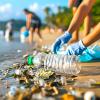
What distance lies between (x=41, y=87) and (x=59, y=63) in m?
1.58

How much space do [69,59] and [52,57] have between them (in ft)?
1.32

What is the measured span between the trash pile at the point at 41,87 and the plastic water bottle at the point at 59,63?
0.33ft

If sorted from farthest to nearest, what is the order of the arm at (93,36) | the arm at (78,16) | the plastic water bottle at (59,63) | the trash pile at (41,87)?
the arm at (78,16) → the plastic water bottle at (59,63) → the arm at (93,36) → the trash pile at (41,87)

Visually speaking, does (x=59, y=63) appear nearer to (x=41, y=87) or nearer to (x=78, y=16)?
(x=78, y=16)

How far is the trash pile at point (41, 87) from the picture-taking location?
3.16 m

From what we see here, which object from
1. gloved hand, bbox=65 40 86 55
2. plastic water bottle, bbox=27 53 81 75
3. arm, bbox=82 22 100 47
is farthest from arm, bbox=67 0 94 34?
arm, bbox=82 22 100 47

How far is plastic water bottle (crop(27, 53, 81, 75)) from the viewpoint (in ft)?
16.5

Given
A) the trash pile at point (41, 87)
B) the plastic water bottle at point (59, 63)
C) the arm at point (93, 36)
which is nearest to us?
the trash pile at point (41, 87)

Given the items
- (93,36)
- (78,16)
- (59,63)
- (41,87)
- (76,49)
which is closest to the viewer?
(41,87)

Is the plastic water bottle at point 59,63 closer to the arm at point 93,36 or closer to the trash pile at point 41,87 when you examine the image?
the trash pile at point 41,87

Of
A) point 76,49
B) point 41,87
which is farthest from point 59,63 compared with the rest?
point 41,87

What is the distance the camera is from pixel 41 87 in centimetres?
373

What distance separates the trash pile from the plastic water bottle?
100mm

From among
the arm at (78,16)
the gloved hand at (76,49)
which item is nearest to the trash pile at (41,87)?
the gloved hand at (76,49)
